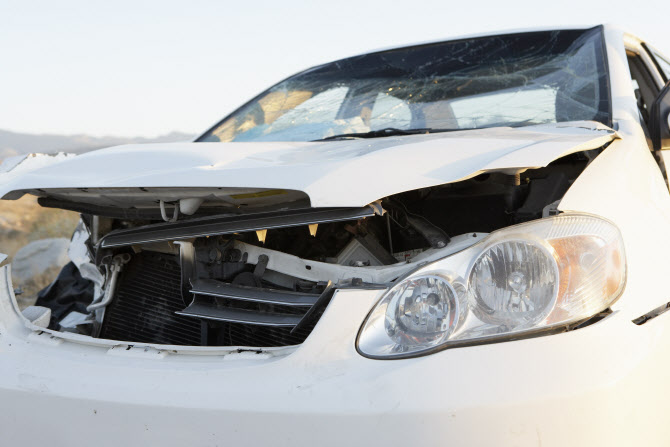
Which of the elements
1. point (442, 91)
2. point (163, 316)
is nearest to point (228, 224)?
point (163, 316)

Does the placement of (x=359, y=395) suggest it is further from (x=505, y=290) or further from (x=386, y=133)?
(x=386, y=133)

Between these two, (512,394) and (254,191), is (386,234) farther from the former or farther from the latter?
(512,394)

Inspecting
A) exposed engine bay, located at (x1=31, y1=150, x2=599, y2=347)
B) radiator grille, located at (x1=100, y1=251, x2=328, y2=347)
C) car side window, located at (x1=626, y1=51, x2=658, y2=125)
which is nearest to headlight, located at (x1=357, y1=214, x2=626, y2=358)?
exposed engine bay, located at (x1=31, y1=150, x2=599, y2=347)

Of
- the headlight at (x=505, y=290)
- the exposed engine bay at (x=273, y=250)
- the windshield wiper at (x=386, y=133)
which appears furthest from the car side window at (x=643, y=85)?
the headlight at (x=505, y=290)

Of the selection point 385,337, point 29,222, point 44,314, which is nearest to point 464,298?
point 385,337

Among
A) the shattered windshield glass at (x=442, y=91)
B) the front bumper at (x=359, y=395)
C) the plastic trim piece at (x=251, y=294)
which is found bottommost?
the front bumper at (x=359, y=395)

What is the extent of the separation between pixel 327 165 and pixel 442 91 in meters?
1.28

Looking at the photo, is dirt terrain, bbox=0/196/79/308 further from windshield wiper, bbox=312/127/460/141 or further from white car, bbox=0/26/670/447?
white car, bbox=0/26/670/447

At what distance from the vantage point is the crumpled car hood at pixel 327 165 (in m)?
1.50

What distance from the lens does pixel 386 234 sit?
6.68 feet

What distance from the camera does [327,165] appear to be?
1599 mm

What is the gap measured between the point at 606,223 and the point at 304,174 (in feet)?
2.35

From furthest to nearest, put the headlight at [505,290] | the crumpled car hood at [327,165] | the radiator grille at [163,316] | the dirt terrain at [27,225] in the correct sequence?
the dirt terrain at [27,225] < the radiator grille at [163,316] < the crumpled car hood at [327,165] < the headlight at [505,290]

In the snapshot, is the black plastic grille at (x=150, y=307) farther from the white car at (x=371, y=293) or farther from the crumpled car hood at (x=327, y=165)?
the crumpled car hood at (x=327, y=165)
